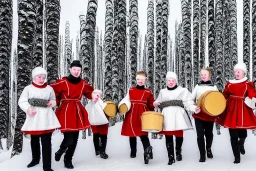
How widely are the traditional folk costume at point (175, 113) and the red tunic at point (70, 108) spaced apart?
5.15ft

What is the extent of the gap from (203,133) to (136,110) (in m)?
1.43

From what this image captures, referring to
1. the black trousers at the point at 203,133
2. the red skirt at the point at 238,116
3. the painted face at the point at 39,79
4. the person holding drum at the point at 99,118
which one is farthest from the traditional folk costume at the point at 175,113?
the painted face at the point at 39,79

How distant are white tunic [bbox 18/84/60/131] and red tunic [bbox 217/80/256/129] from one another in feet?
10.7

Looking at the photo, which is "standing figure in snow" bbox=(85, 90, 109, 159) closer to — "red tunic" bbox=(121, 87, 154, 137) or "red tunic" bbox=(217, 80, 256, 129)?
"red tunic" bbox=(121, 87, 154, 137)

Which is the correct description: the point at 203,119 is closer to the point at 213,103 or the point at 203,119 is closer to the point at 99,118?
the point at 213,103

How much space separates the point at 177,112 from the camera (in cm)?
665

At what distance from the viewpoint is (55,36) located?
33.0 feet

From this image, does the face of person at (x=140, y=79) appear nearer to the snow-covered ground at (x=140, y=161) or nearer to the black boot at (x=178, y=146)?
the black boot at (x=178, y=146)

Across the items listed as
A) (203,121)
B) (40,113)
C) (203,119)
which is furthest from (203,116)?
(40,113)

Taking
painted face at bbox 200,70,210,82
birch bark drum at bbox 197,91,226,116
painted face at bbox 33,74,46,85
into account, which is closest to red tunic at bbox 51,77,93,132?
painted face at bbox 33,74,46,85

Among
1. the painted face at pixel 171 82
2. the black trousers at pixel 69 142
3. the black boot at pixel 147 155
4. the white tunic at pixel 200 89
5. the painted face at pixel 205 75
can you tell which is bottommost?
the black boot at pixel 147 155

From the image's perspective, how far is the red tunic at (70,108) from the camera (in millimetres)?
6309

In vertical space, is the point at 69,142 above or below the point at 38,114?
below

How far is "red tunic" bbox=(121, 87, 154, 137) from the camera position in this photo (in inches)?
272
